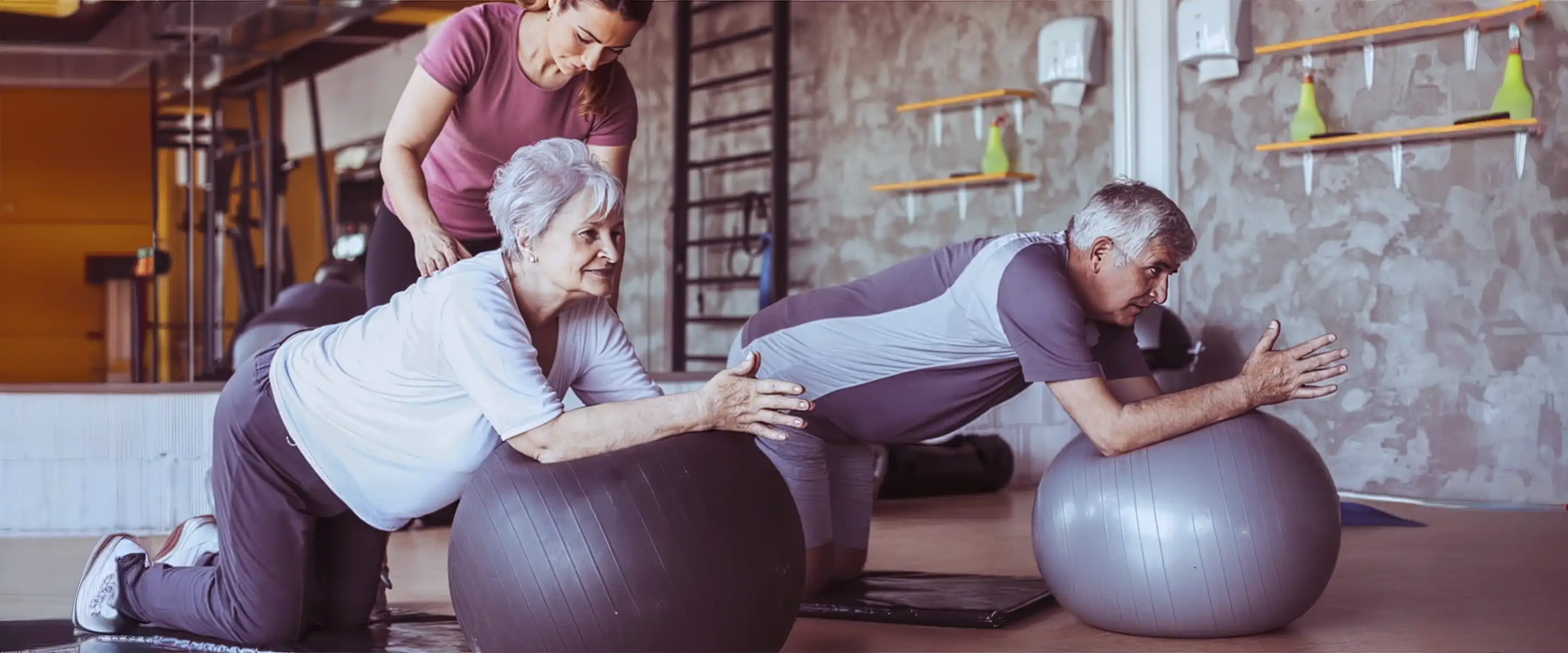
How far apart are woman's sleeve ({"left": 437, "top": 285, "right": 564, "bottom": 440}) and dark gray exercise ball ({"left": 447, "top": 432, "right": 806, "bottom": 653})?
0.07 m

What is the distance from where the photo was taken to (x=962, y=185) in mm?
6160

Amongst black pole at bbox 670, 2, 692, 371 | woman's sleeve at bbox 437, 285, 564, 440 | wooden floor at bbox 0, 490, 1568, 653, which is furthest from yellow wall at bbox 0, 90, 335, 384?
woman's sleeve at bbox 437, 285, 564, 440

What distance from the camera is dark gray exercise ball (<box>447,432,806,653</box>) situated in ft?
5.85

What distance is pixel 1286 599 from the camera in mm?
2318

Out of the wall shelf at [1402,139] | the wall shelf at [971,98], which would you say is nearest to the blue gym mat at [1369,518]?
the wall shelf at [1402,139]

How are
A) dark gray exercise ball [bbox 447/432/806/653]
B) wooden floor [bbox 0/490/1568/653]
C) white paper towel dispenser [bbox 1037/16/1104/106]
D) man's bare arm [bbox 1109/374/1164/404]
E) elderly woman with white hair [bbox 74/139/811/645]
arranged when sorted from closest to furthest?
1. dark gray exercise ball [bbox 447/432/806/653]
2. elderly woman with white hair [bbox 74/139/811/645]
3. wooden floor [bbox 0/490/1568/653]
4. man's bare arm [bbox 1109/374/1164/404]
5. white paper towel dispenser [bbox 1037/16/1104/106]

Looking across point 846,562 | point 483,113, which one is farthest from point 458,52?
point 846,562

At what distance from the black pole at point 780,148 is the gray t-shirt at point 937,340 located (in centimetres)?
401

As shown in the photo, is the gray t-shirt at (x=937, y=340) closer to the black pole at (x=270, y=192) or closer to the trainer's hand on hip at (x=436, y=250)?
the trainer's hand on hip at (x=436, y=250)

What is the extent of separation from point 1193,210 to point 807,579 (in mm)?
3092

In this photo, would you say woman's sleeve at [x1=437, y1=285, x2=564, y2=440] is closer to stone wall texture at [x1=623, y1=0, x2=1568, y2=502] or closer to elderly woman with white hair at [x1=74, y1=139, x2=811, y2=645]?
elderly woman with white hair at [x1=74, y1=139, x2=811, y2=645]

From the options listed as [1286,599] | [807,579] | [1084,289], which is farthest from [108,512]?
A: [1286,599]

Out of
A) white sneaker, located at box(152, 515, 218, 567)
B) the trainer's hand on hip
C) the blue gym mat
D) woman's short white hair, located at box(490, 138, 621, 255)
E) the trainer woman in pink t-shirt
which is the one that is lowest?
the blue gym mat

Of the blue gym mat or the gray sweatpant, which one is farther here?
the blue gym mat
